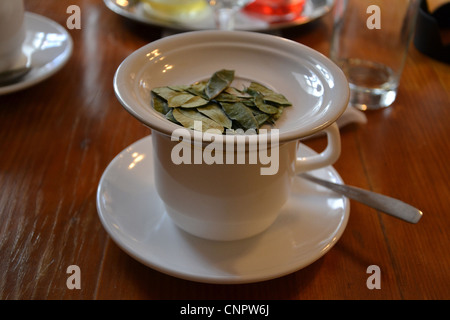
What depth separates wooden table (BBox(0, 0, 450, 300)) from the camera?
400mm

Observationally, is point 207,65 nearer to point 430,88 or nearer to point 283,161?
point 283,161

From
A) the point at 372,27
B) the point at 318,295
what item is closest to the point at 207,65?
the point at 318,295

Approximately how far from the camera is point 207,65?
0.45m

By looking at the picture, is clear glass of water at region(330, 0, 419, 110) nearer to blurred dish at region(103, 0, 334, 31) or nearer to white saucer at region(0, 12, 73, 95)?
blurred dish at region(103, 0, 334, 31)

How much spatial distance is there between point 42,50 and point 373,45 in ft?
1.47

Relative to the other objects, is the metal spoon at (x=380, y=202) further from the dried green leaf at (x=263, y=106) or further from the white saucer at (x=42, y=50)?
the white saucer at (x=42, y=50)

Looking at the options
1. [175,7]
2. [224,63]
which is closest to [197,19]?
[175,7]

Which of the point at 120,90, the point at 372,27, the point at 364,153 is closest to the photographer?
the point at 120,90

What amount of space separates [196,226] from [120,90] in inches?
4.9

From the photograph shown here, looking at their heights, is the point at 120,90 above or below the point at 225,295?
above

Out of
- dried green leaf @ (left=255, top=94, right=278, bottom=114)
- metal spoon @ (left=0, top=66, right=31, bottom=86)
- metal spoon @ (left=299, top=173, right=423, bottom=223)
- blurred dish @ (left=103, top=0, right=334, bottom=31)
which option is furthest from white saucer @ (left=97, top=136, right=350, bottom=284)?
blurred dish @ (left=103, top=0, right=334, bottom=31)

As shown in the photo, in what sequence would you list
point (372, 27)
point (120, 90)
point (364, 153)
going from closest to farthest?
point (120, 90), point (364, 153), point (372, 27)

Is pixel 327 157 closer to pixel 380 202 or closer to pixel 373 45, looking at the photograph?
pixel 380 202

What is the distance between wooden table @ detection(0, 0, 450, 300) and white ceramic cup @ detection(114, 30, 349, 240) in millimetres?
59
